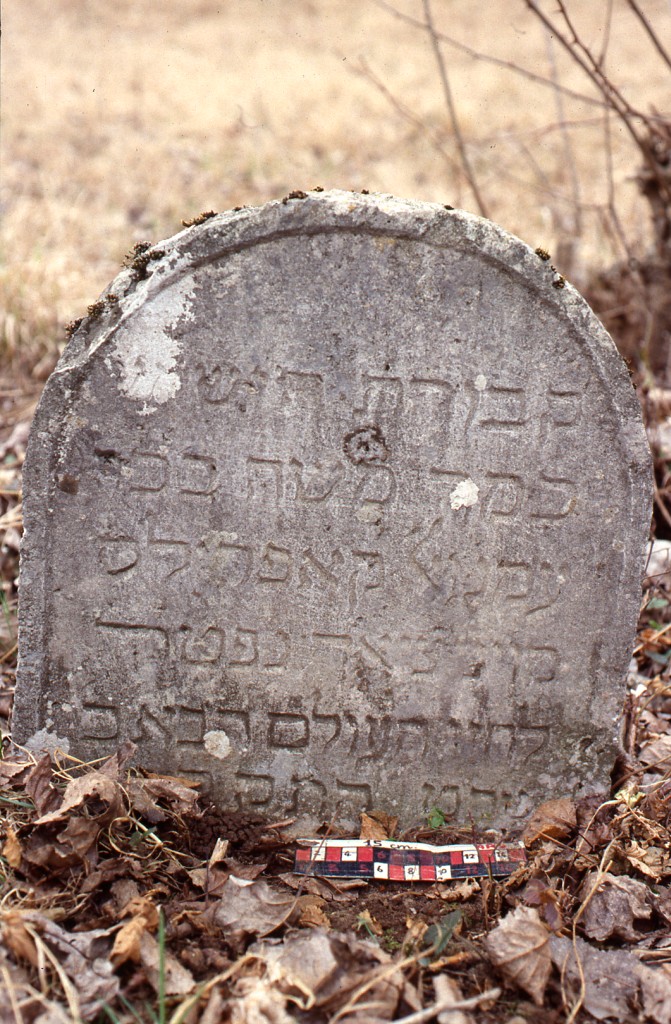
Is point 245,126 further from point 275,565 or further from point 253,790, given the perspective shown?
point 253,790

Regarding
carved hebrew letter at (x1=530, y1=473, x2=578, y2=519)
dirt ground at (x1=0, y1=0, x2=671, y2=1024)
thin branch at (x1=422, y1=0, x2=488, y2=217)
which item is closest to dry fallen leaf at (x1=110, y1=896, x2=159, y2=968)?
dirt ground at (x1=0, y1=0, x2=671, y2=1024)

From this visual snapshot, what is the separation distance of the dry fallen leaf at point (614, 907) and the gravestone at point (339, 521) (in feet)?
0.95

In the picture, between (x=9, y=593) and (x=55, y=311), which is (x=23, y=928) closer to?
(x=9, y=593)

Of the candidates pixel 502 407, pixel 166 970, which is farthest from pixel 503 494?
pixel 166 970

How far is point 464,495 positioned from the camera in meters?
2.13

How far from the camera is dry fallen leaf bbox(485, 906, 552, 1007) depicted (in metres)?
1.78

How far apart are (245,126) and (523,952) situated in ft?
18.2

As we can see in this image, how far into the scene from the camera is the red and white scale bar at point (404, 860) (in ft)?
6.95

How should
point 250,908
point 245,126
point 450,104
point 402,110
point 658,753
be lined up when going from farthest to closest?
point 245,126
point 402,110
point 450,104
point 658,753
point 250,908

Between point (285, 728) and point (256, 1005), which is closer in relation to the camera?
point (256, 1005)

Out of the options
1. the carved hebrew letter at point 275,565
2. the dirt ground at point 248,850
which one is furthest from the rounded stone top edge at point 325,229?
the dirt ground at point 248,850

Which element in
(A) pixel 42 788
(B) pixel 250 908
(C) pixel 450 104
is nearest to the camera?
(B) pixel 250 908

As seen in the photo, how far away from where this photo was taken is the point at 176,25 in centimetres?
1125

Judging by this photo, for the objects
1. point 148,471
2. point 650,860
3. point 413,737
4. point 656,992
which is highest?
point 148,471
